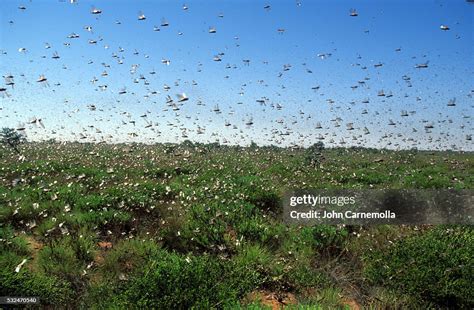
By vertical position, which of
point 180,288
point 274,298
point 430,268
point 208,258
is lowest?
point 274,298

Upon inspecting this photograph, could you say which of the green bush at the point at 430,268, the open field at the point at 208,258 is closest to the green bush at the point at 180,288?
the open field at the point at 208,258

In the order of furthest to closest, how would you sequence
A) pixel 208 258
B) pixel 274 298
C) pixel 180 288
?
1. pixel 208 258
2. pixel 274 298
3. pixel 180 288

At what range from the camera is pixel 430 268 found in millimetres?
6730

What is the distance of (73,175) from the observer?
1548cm

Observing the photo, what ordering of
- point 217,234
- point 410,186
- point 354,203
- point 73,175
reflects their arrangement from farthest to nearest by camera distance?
point 410,186 → point 73,175 → point 354,203 → point 217,234

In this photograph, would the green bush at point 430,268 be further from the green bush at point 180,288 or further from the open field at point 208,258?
the green bush at point 180,288

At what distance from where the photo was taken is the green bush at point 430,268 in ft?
21.1

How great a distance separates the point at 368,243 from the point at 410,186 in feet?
30.7

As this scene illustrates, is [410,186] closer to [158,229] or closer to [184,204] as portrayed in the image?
[184,204]

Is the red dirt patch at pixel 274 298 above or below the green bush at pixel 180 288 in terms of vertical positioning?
below

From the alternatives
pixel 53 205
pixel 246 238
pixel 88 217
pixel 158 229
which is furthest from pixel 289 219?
pixel 53 205

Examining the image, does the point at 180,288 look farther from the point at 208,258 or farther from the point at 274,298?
the point at 274,298

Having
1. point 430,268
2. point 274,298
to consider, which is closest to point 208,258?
point 274,298

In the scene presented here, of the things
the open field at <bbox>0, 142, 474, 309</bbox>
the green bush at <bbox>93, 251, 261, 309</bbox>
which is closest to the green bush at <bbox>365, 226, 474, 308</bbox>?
the open field at <bbox>0, 142, 474, 309</bbox>
